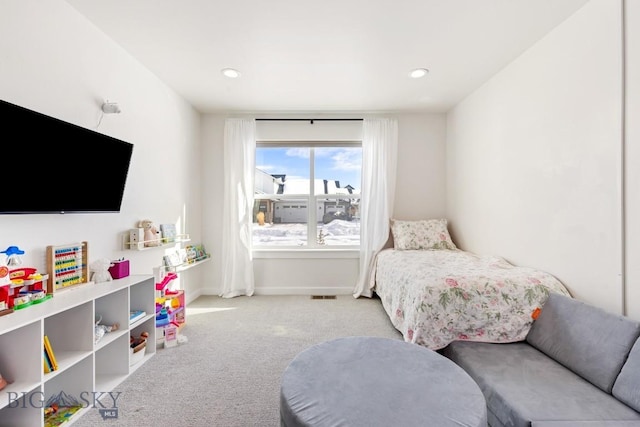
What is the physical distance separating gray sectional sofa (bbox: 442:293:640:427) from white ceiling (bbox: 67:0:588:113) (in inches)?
75.4

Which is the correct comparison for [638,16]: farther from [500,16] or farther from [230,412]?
[230,412]

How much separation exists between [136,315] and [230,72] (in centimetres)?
225

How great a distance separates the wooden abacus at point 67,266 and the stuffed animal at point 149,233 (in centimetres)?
59

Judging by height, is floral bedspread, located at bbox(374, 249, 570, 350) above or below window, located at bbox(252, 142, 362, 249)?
below

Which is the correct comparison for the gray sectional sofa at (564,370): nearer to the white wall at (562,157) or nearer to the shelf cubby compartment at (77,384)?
the white wall at (562,157)

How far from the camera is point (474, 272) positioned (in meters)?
2.10

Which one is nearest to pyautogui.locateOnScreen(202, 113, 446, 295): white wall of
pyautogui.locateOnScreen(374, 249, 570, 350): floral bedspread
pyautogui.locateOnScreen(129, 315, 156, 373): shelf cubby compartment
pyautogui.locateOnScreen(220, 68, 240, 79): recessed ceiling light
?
pyautogui.locateOnScreen(220, 68, 240, 79): recessed ceiling light

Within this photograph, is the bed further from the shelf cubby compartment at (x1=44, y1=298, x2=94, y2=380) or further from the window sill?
the shelf cubby compartment at (x1=44, y1=298, x2=94, y2=380)

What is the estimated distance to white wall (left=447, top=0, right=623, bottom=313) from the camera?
162 centimetres

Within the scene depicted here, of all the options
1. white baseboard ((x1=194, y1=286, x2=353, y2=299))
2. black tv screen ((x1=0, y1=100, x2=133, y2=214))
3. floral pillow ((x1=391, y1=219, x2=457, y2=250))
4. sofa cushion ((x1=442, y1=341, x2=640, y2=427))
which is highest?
black tv screen ((x1=0, y1=100, x2=133, y2=214))

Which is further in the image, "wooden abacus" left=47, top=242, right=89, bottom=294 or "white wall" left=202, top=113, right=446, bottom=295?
"white wall" left=202, top=113, right=446, bottom=295

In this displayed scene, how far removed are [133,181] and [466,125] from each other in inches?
139

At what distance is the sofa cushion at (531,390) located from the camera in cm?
116

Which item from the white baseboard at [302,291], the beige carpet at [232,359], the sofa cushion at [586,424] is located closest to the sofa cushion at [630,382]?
the sofa cushion at [586,424]
